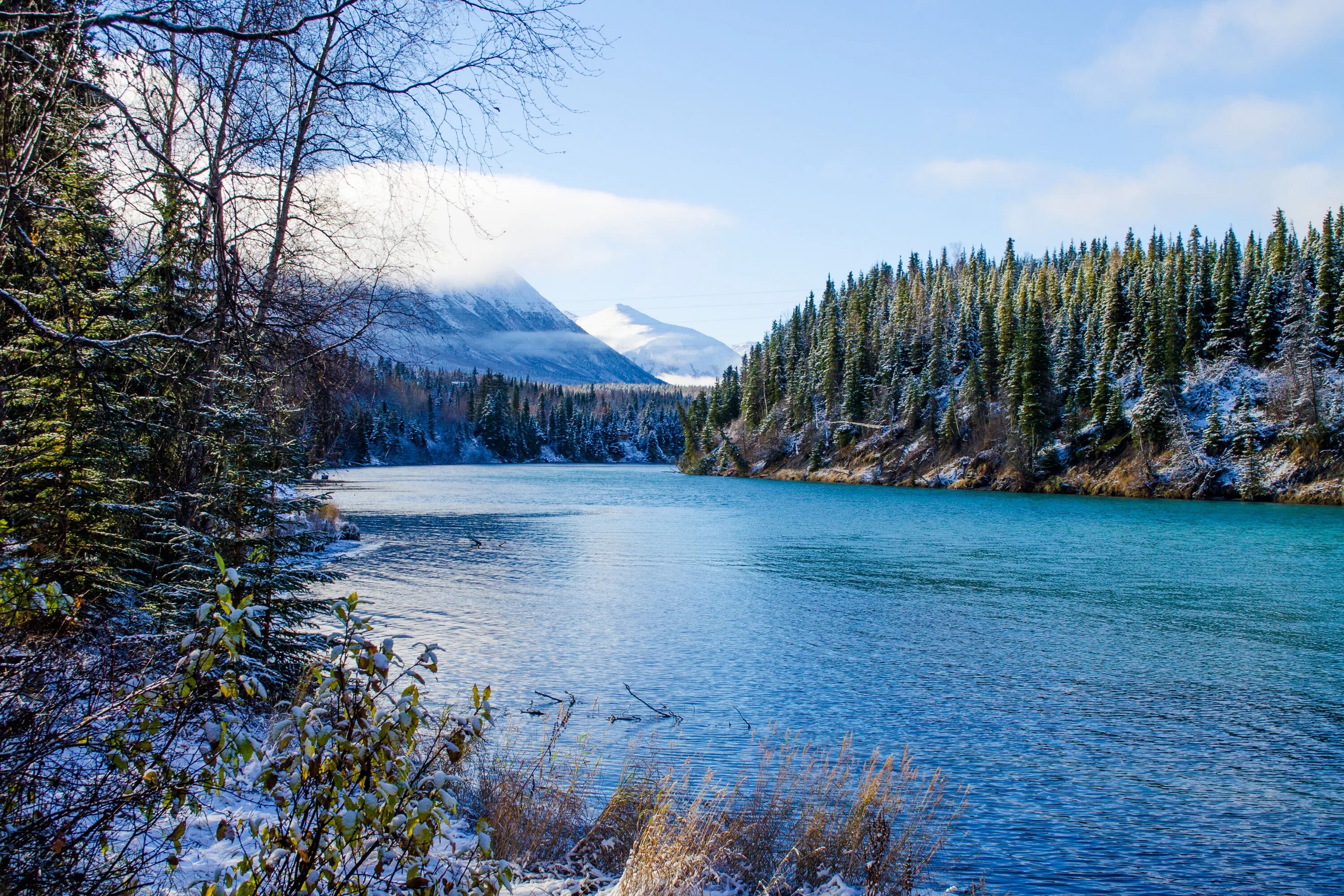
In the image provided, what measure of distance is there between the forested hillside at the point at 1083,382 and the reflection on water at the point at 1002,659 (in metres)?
35.4

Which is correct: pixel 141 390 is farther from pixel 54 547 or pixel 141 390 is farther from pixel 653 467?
pixel 653 467

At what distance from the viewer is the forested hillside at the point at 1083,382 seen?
242ft

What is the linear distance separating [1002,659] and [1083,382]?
81.6 meters

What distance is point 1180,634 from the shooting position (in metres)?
20.6

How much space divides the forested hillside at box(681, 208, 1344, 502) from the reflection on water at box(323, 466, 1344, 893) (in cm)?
3537

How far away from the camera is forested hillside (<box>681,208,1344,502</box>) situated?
73625 millimetres

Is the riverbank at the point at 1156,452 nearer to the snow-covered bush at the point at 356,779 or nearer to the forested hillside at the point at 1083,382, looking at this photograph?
the forested hillside at the point at 1083,382

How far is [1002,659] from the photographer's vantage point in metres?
17.8

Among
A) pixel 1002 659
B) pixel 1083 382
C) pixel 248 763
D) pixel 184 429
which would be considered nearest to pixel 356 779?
pixel 248 763

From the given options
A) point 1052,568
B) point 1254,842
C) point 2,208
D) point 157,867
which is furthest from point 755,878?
point 1052,568

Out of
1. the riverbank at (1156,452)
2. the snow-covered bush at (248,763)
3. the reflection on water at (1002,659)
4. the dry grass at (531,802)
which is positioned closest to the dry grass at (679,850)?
the dry grass at (531,802)

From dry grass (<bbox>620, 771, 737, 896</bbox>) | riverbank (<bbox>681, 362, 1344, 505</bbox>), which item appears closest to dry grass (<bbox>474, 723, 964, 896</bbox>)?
dry grass (<bbox>620, 771, 737, 896</bbox>)

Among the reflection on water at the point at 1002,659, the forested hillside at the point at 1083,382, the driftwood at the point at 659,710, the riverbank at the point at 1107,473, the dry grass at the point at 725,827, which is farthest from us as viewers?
the forested hillside at the point at 1083,382

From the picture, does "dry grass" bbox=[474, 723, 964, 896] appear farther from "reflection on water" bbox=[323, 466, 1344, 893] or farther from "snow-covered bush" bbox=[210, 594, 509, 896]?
"snow-covered bush" bbox=[210, 594, 509, 896]
